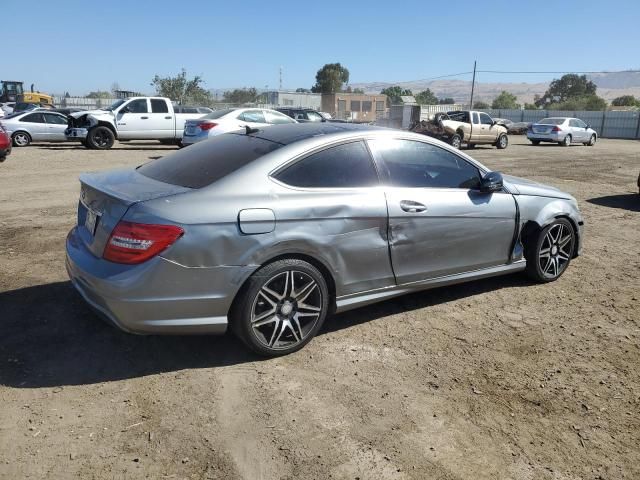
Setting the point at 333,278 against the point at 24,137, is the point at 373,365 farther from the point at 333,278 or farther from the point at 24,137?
the point at 24,137

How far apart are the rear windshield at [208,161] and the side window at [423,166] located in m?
0.90

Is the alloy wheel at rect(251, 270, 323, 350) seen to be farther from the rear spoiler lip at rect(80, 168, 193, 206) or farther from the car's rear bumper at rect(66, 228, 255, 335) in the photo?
the rear spoiler lip at rect(80, 168, 193, 206)

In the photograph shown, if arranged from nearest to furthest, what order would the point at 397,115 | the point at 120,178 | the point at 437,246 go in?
the point at 120,178 < the point at 437,246 < the point at 397,115

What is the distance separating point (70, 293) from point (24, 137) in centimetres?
1777

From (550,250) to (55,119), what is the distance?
1960 cm

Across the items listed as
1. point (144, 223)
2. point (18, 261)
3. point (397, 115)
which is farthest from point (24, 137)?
point (397, 115)


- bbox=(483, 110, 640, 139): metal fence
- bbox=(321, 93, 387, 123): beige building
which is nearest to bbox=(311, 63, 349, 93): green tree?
bbox=(321, 93, 387, 123): beige building

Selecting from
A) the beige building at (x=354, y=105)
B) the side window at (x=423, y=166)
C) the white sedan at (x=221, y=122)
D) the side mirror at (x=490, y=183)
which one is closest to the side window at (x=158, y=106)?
the white sedan at (x=221, y=122)

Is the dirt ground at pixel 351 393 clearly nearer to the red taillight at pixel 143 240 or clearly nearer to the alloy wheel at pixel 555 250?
the alloy wheel at pixel 555 250

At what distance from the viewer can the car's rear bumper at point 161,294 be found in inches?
128

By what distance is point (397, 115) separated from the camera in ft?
121

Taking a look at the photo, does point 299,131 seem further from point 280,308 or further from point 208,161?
point 280,308

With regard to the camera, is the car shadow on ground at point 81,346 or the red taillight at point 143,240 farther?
the car shadow on ground at point 81,346

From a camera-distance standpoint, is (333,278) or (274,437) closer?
(274,437)
